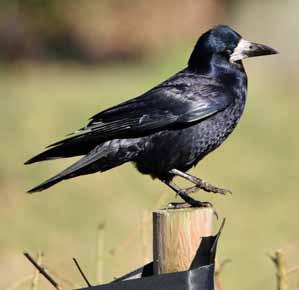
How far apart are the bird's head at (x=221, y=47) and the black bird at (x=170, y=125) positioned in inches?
0.4

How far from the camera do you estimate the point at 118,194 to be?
12.6m

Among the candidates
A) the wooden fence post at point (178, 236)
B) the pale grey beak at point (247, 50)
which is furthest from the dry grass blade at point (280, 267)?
the pale grey beak at point (247, 50)

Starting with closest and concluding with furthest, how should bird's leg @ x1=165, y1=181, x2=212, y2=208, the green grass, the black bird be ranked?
bird's leg @ x1=165, y1=181, x2=212, y2=208, the black bird, the green grass

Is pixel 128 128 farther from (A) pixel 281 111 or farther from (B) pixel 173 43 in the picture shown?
(B) pixel 173 43

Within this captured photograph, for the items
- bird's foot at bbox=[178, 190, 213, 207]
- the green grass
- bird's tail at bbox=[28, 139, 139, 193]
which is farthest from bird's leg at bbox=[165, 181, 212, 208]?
the green grass

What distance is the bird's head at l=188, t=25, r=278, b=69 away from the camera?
608 centimetres

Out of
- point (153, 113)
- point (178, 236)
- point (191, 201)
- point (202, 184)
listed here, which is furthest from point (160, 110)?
point (178, 236)

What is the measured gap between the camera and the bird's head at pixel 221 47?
20.0 ft

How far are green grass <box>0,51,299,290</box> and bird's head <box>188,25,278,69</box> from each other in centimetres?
217

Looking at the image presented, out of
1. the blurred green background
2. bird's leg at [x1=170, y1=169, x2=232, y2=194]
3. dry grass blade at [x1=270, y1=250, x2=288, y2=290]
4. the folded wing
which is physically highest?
the folded wing

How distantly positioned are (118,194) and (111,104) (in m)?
3.21

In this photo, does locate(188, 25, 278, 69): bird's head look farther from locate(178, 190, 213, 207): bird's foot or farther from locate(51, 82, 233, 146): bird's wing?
locate(178, 190, 213, 207): bird's foot

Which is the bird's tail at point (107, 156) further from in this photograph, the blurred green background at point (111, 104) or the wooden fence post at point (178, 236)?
the wooden fence post at point (178, 236)

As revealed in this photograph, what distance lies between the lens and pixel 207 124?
574 centimetres
